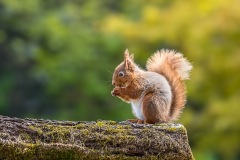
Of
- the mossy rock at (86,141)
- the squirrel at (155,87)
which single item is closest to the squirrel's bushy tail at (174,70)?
the squirrel at (155,87)

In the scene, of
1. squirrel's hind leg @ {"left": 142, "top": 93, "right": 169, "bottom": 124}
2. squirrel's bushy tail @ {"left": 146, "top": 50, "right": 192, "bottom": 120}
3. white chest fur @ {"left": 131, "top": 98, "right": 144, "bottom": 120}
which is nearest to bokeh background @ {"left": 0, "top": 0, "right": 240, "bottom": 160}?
squirrel's bushy tail @ {"left": 146, "top": 50, "right": 192, "bottom": 120}

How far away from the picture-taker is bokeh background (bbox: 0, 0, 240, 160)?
17.4 metres

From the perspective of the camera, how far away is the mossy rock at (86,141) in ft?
11.4

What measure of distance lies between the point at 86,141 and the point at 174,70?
1.73 m

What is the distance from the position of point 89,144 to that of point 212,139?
14399mm

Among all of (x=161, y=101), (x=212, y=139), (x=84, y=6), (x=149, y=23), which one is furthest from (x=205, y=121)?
(x=161, y=101)

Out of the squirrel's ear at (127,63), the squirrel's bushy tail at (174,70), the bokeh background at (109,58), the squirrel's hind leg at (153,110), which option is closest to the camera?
the squirrel's hind leg at (153,110)

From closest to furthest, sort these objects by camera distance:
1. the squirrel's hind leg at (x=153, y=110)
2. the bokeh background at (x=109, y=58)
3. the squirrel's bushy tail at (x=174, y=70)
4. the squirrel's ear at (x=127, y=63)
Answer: the squirrel's hind leg at (x=153, y=110)
the squirrel's bushy tail at (x=174, y=70)
the squirrel's ear at (x=127, y=63)
the bokeh background at (x=109, y=58)

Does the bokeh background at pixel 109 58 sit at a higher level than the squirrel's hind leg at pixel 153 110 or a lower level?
higher

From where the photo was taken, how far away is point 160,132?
149 inches

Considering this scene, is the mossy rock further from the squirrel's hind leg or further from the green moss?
the squirrel's hind leg

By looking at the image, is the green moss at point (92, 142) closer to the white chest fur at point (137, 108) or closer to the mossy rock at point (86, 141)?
the mossy rock at point (86, 141)

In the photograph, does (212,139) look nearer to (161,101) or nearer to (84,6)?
(84,6)

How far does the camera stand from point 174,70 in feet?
17.3
